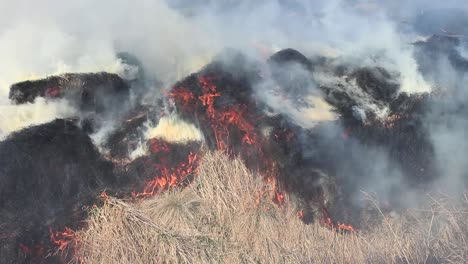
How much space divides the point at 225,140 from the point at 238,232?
2217 mm

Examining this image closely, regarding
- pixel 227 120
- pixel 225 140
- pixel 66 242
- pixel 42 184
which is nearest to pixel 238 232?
pixel 225 140

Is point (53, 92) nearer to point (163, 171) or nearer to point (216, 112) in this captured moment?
point (163, 171)

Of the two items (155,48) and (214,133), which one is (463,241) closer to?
(214,133)

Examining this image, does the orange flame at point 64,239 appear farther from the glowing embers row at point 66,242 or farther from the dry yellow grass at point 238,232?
the dry yellow grass at point 238,232

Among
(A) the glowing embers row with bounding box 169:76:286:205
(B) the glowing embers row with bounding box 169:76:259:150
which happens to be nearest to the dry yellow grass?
(A) the glowing embers row with bounding box 169:76:286:205

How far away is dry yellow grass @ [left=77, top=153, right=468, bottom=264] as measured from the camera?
34.4 feet

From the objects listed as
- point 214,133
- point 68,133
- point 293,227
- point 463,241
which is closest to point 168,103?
point 214,133

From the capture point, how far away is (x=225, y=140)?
11641 mm

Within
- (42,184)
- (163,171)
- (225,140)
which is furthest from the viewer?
(225,140)

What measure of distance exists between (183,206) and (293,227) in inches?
108

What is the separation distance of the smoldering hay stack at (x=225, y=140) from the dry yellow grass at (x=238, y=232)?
360 mm

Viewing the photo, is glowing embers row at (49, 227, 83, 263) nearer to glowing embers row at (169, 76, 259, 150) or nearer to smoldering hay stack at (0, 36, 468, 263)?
smoldering hay stack at (0, 36, 468, 263)

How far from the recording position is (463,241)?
40.8ft

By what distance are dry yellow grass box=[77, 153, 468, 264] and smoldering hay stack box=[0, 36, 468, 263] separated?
36 cm
